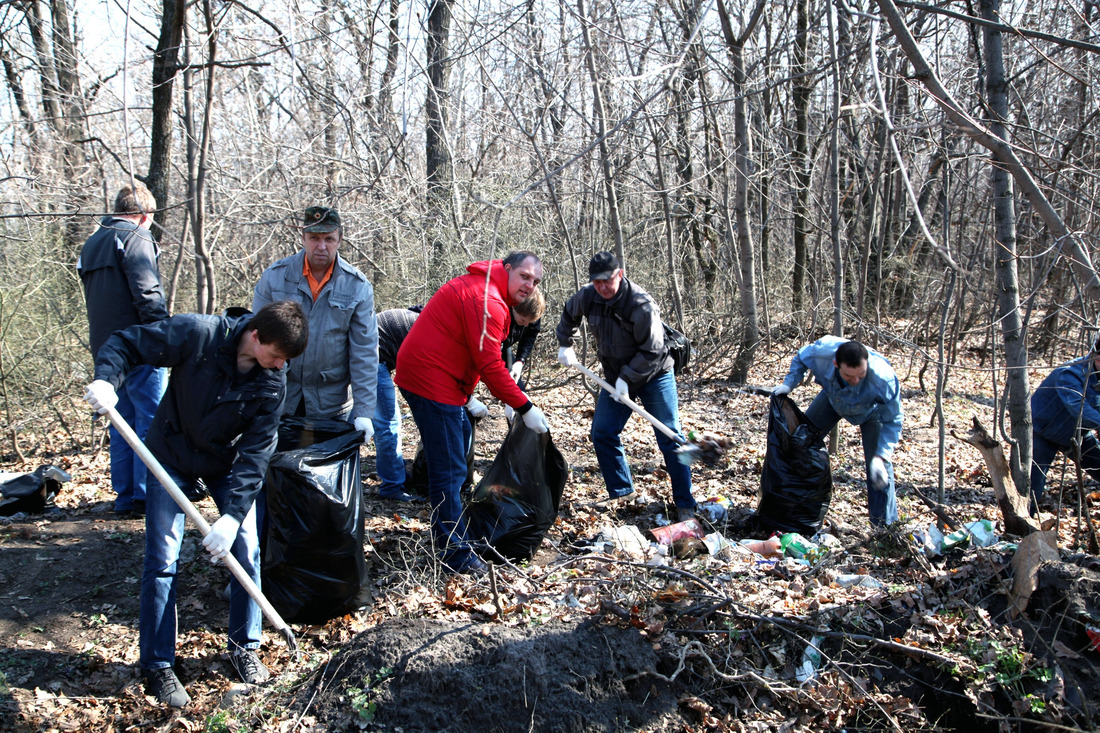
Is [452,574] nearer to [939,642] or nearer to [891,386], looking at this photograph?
[939,642]

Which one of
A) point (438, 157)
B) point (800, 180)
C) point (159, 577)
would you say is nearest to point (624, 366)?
point (159, 577)

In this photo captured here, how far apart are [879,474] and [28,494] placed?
4.79 metres

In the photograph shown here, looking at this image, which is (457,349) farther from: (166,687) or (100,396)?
(166,687)

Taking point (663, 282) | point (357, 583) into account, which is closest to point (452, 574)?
point (357, 583)

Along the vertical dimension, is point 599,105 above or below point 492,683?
above

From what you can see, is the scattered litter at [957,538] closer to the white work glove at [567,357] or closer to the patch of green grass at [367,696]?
the white work glove at [567,357]

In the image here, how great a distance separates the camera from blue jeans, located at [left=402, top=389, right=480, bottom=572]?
3.63m

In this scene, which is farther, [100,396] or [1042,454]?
[1042,454]

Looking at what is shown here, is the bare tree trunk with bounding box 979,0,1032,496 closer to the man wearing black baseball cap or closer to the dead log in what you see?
the dead log

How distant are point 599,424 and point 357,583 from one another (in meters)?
1.97

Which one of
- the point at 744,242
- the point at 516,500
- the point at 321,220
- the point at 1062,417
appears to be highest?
the point at 744,242

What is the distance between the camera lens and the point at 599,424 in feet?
15.4

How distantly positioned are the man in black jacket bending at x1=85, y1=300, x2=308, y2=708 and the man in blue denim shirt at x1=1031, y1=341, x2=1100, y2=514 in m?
4.13

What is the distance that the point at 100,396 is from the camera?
2.46 m
